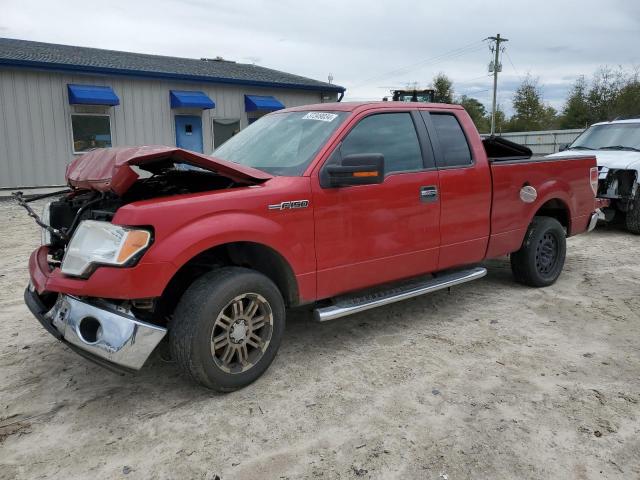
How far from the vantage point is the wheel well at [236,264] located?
11.3 feet

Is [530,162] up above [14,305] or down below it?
above

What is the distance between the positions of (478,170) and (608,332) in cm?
174

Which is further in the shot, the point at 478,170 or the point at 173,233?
the point at 478,170

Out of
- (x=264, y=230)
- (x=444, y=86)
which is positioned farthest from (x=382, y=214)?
A: (x=444, y=86)

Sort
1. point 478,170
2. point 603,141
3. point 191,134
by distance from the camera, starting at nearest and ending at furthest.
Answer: point 478,170 → point 603,141 → point 191,134

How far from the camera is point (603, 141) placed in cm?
961

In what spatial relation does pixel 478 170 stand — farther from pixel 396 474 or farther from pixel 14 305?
pixel 14 305

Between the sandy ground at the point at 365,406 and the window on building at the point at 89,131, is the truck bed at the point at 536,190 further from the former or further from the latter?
the window on building at the point at 89,131

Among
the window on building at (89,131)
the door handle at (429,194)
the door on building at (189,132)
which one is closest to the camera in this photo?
the door handle at (429,194)

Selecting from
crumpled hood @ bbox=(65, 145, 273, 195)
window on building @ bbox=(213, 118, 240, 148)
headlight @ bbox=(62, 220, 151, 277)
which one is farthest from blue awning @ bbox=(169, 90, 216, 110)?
headlight @ bbox=(62, 220, 151, 277)

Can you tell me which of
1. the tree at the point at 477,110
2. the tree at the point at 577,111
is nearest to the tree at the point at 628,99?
the tree at the point at 577,111

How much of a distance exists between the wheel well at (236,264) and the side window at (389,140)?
96cm

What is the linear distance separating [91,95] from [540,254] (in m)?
13.7

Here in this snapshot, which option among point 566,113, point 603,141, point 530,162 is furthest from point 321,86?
point 566,113
